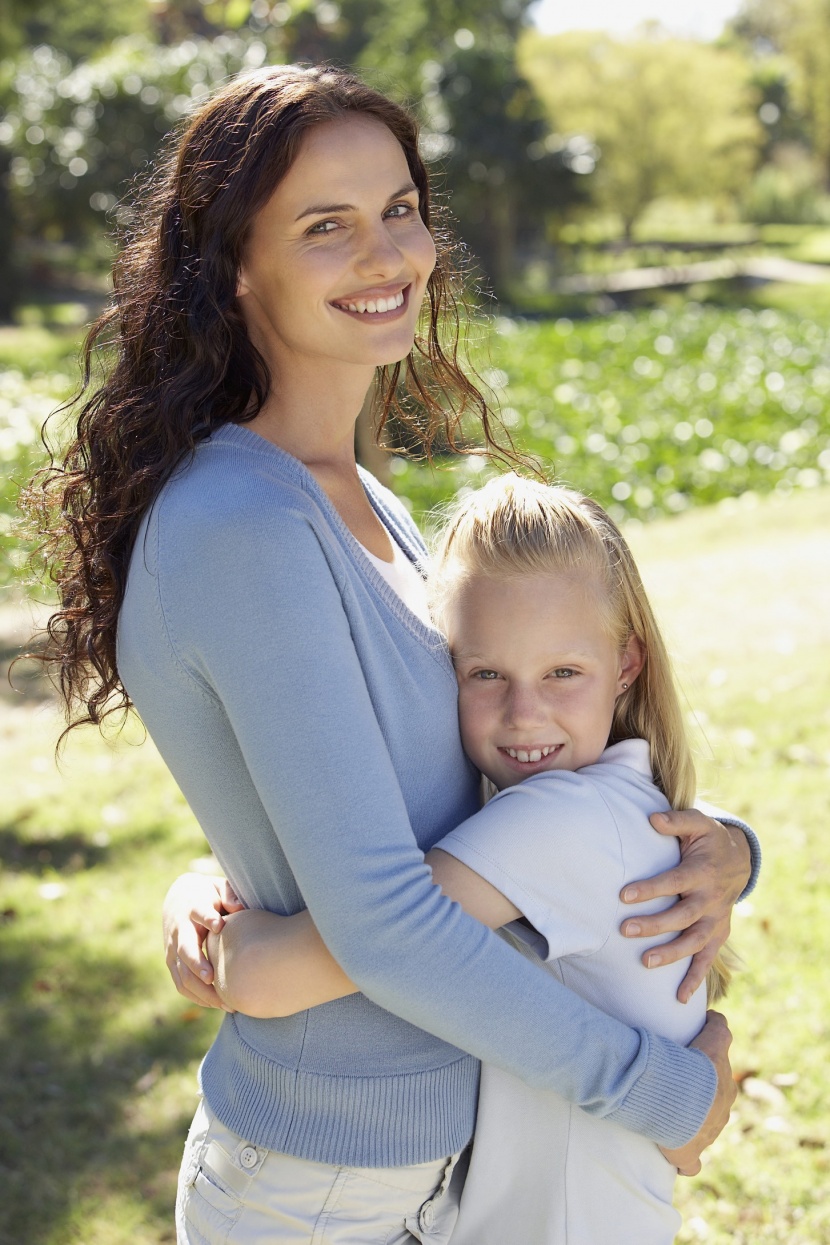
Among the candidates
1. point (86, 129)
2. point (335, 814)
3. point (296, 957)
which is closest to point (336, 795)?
point (335, 814)

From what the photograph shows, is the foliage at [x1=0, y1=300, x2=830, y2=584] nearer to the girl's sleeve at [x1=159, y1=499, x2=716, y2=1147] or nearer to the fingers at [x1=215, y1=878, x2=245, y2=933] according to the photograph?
the fingers at [x1=215, y1=878, x2=245, y2=933]

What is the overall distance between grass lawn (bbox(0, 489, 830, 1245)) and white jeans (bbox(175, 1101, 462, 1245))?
3.13 feet

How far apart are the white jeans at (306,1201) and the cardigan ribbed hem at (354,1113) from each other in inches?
0.9

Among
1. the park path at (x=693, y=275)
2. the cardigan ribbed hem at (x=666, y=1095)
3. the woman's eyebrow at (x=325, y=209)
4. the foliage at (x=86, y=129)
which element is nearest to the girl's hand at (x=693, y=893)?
the cardigan ribbed hem at (x=666, y=1095)

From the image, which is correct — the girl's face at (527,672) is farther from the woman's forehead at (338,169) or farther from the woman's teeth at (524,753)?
the woman's forehead at (338,169)

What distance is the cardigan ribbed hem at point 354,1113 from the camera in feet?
5.22

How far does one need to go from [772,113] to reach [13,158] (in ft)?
147

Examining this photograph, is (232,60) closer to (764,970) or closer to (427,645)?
(764,970)

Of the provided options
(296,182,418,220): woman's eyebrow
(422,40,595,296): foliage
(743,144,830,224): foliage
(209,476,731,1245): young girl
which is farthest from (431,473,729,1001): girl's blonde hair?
(743,144,830,224): foliage

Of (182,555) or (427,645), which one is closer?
(182,555)

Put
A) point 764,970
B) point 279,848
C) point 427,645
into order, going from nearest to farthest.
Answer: point 279,848, point 427,645, point 764,970

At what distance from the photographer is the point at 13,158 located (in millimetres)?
25609

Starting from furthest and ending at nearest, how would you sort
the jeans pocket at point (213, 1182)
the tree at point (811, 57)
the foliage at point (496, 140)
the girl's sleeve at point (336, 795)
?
1. the tree at point (811, 57)
2. the foliage at point (496, 140)
3. the jeans pocket at point (213, 1182)
4. the girl's sleeve at point (336, 795)

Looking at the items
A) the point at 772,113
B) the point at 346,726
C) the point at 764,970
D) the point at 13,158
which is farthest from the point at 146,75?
the point at 772,113
